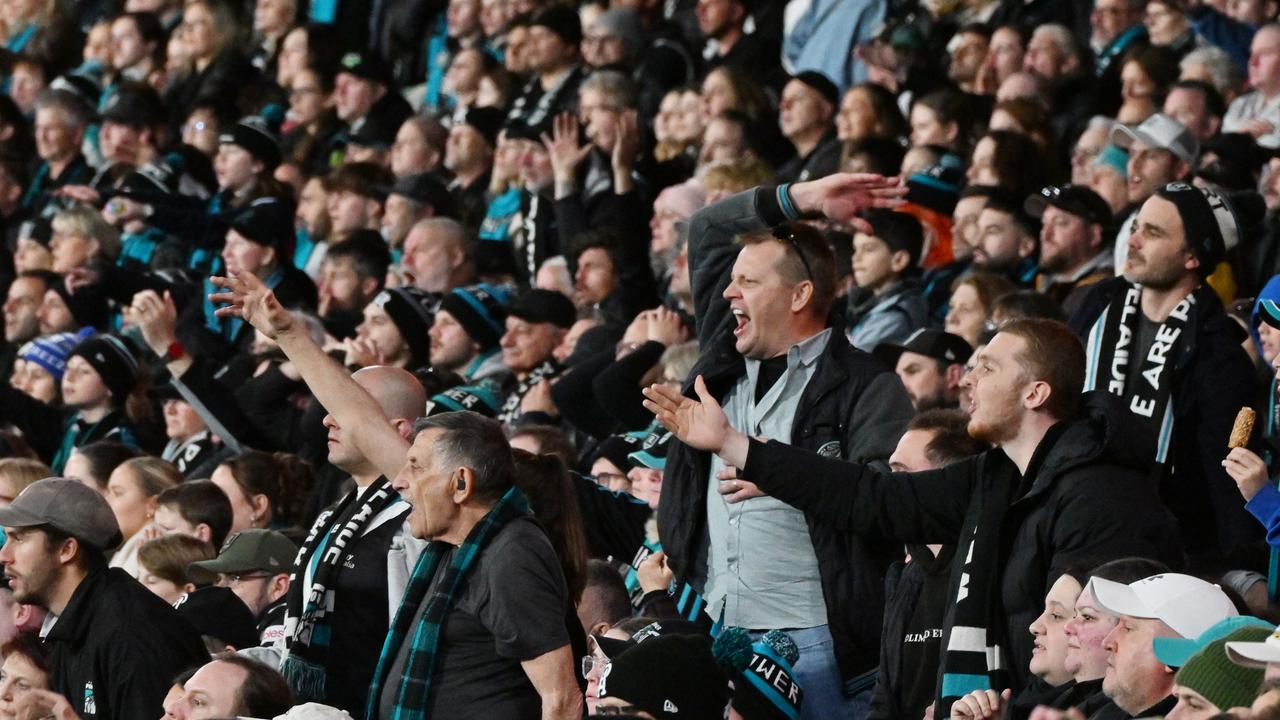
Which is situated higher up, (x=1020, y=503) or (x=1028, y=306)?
(x=1020, y=503)

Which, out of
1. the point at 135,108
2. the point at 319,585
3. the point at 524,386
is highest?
the point at 135,108

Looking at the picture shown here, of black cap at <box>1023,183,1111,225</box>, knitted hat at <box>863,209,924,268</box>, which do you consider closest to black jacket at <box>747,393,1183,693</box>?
black cap at <box>1023,183,1111,225</box>

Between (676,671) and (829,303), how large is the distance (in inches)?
52.2

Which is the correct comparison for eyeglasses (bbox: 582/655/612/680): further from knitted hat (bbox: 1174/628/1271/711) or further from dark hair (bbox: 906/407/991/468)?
knitted hat (bbox: 1174/628/1271/711)

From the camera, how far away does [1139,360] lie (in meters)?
→ 7.09

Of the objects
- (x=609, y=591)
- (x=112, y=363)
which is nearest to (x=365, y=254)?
(x=112, y=363)

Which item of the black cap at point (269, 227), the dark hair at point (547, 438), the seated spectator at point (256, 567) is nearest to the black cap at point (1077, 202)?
the dark hair at point (547, 438)

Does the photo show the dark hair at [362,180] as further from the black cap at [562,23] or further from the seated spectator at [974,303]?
the seated spectator at [974,303]

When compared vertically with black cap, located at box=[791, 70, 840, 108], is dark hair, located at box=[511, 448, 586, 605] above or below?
below

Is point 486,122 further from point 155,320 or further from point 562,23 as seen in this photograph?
point 155,320

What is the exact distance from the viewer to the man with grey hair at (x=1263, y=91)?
955 cm

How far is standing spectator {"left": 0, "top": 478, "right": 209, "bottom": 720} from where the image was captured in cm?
626

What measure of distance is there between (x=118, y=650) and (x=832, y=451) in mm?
2060

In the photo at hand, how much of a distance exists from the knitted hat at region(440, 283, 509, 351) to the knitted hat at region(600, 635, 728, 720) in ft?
14.8
